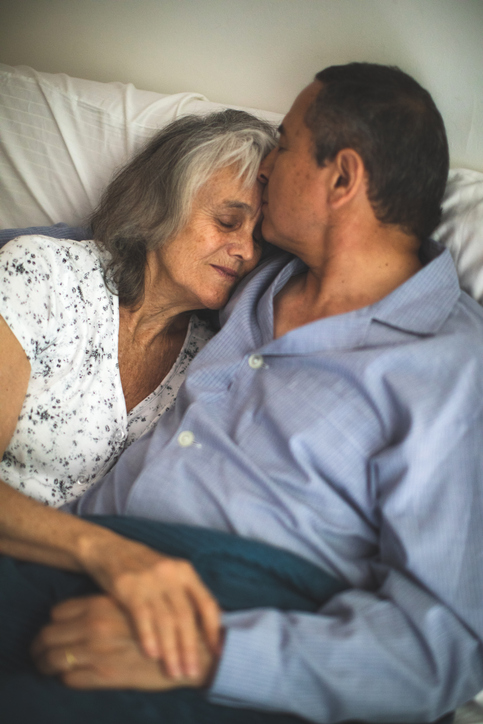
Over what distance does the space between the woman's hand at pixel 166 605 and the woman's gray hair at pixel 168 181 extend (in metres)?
0.73

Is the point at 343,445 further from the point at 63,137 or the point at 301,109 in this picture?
the point at 63,137

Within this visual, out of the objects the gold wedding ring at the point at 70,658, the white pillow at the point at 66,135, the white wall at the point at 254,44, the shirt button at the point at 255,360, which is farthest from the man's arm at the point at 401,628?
the white pillow at the point at 66,135

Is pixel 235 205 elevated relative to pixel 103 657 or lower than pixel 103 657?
elevated

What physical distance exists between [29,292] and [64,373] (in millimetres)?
197

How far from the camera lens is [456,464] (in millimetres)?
875

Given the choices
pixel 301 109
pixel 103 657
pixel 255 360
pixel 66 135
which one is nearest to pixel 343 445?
pixel 255 360

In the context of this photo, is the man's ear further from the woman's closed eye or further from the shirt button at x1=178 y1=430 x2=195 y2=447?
the shirt button at x1=178 y1=430 x2=195 y2=447

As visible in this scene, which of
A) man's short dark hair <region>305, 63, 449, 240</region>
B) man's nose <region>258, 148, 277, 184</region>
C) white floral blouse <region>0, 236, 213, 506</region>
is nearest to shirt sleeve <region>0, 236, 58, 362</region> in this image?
white floral blouse <region>0, 236, 213, 506</region>

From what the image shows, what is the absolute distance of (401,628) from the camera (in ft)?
2.66

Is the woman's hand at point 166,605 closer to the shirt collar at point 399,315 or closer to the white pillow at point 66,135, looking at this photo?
the shirt collar at point 399,315

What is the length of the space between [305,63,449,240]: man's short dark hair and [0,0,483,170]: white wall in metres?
0.38

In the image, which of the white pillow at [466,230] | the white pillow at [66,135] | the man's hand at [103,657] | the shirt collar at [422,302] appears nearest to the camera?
the man's hand at [103,657]

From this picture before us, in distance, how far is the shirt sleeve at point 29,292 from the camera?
1078 mm

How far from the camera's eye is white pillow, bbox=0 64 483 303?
1.58 meters
